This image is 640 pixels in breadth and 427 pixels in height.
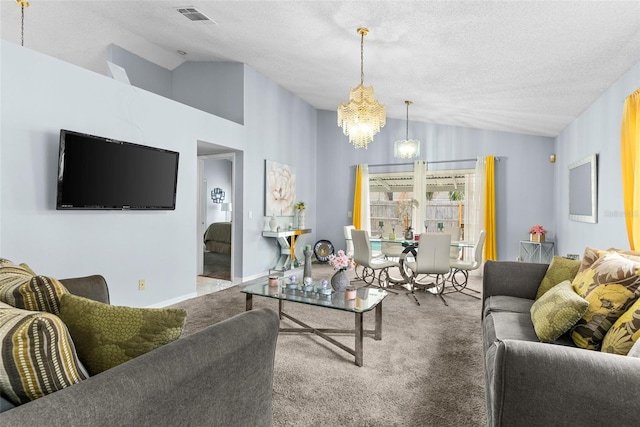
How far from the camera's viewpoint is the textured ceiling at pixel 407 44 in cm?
262

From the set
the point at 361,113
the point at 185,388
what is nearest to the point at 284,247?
the point at 361,113

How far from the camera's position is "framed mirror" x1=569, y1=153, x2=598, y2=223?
12.1ft

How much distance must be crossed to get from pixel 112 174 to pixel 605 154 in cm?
489

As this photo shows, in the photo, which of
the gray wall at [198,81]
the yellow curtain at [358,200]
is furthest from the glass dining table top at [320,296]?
the yellow curtain at [358,200]

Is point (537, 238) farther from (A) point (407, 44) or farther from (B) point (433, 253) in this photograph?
(A) point (407, 44)

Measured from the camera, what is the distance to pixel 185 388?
934 millimetres

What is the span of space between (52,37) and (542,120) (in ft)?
21.8

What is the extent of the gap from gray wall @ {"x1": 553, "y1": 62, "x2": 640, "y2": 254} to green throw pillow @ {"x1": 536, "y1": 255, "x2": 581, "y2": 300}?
0.95 metres

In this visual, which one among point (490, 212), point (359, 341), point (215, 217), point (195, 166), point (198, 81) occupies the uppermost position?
point (198, 81)

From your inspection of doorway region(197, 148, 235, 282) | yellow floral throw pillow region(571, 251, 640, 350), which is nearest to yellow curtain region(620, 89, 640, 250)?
yellow floral throw pillow region(571, 251, 640, 350)

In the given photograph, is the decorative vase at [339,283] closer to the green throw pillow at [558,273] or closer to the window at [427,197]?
the green throw pillow at [558,273]

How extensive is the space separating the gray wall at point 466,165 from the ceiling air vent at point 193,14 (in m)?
3.89

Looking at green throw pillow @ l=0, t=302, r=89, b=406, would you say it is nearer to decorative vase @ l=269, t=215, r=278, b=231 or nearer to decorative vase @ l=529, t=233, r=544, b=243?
decorative vase @ l=269, t=215, r=278, b=231

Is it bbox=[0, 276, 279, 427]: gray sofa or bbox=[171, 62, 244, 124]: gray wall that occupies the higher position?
bbox=[171, 62, 244, 124]: gray wall
